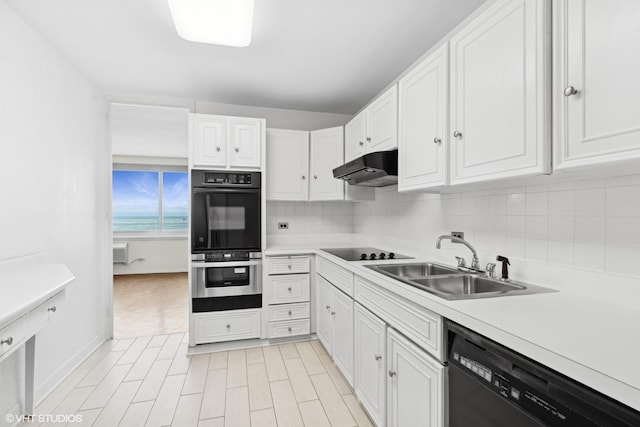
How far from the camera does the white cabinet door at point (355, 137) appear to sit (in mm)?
2629

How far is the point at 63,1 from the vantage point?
1.79m

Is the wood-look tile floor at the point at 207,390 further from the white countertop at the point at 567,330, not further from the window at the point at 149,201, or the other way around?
the window at the point at 149,201

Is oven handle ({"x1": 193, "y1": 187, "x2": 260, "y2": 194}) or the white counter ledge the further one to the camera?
oven handle ({"x1": 193, "y1": 187, "x2": 260, "y2": 194})

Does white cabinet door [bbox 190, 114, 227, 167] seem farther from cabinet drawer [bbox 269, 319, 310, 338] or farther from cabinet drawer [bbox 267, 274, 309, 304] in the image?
cabinet drawer [bbox 269, 319, 310, 338]

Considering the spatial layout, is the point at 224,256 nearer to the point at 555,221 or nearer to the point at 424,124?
the point at 424,124

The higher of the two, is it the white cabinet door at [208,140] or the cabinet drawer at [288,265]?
the white cabinet door at [208,140]

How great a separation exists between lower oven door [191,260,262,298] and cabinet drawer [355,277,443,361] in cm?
140

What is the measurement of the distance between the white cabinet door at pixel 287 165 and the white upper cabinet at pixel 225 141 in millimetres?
225

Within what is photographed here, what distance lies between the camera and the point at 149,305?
4273mm

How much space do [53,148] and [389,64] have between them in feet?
8.92

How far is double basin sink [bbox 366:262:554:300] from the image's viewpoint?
1.28 m

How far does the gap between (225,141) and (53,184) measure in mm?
1349

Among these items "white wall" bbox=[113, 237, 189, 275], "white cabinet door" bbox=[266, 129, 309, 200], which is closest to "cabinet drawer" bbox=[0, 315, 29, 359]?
"white cabinet door" bbox=[266, 129, 309, 200]

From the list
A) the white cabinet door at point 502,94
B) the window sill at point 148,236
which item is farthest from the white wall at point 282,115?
the window sill at point 148,236
